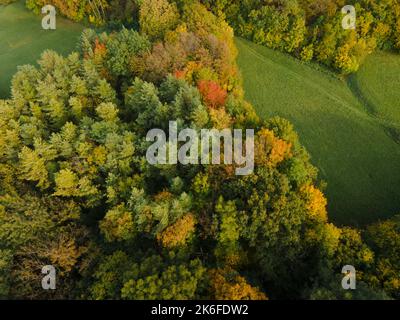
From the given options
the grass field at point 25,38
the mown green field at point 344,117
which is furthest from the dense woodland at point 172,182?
the grass field at point 25,38

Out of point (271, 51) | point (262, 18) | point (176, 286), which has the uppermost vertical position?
point (262, 18)

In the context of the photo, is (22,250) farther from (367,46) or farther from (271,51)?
(367,46)

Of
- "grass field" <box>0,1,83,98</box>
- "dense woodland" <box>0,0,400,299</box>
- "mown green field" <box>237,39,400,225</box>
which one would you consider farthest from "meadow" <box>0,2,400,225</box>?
"dense woodland" <box>0,0,400,299</box>

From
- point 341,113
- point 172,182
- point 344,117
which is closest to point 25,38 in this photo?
point 172,182

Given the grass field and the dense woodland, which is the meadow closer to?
the grass field

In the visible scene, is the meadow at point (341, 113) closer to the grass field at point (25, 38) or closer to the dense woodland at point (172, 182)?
the grass field at point (25, 38)

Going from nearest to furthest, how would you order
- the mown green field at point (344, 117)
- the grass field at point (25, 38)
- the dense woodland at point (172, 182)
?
the dense woodland at point (172, 182)
the mown green field at point (344, 117)
the grass field at point (25, 38)

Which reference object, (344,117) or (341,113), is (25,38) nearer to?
(341,113)
